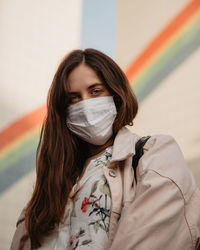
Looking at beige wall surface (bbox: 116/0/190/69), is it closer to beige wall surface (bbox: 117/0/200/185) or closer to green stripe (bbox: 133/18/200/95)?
beige wall surface (bbox: 117/0/200/185)

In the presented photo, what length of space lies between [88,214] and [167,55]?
211 centimetres

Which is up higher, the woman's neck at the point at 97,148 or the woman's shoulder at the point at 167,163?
the woman's neck at the point at 97,148

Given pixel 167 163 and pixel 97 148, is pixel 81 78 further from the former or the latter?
pixel 167 163

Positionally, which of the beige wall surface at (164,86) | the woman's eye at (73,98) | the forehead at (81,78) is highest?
the forehead at (81,78)

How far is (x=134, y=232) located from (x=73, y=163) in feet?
2.02

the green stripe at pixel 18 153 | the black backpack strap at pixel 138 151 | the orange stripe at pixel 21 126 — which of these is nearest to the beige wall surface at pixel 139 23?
the orange stripe at pixel 21 126

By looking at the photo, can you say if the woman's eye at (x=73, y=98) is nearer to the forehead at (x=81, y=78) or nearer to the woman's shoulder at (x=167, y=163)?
the forehead at (x=81, y=78)

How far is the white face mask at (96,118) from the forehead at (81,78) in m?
0.07

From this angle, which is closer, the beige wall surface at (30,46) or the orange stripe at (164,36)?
the orange stripe at (164,36)

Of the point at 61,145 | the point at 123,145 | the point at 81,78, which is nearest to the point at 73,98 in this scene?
the point at 81,78

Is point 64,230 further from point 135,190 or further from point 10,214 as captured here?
point 10,214

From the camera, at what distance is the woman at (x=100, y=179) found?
3.90 feet

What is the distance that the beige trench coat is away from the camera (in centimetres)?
115

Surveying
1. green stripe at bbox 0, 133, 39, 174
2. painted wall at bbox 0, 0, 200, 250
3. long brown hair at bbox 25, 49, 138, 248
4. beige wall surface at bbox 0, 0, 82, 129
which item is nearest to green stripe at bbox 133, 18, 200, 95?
painted wall at bbox 0, 0, 200, 250
